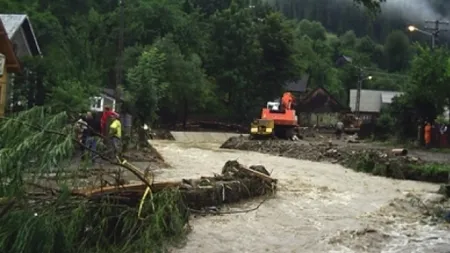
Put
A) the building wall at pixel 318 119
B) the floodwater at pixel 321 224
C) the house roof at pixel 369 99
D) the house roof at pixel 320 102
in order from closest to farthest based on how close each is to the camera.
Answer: the floodwater at pixel 321 224, the building wall at pixel 318 119, the house roof at pixel 320 102, the house roof at pixel 369 99

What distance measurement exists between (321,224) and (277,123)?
25185 mm

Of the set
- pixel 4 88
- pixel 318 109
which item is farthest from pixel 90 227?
pixel 318 109

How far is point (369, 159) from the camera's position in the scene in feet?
83.1

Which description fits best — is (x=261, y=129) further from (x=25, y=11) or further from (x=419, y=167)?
(x=25, y=11)

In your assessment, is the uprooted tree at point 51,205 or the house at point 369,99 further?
the house at point 369,99

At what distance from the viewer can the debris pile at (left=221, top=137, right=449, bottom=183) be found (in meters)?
23.0

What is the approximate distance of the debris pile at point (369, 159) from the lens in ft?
75.4

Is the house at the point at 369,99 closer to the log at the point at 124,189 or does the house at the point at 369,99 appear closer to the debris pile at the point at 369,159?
the debris pile at the point at 369,159

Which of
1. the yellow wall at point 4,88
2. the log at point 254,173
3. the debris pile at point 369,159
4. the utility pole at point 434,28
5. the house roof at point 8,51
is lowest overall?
the debris pile at point 369,159

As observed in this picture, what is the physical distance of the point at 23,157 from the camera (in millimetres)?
8320

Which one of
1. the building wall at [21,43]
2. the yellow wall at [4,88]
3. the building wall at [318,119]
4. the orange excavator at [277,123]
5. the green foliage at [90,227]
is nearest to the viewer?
the green foliage at [90,227]

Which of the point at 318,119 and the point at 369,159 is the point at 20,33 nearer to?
the point at 369,159

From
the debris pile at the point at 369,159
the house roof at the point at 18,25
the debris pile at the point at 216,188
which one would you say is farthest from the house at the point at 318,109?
the debris pile at the point at 216,188

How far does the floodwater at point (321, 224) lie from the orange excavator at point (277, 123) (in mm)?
16296
